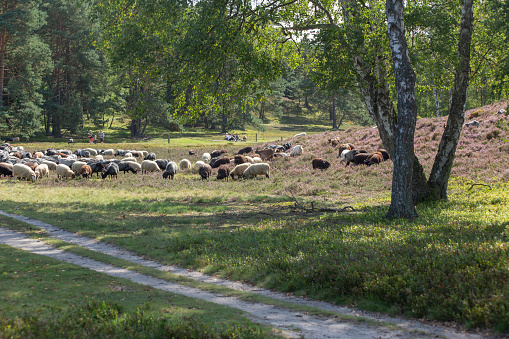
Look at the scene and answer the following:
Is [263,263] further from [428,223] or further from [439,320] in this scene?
Result: [428,223]

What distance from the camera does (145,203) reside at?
20.1m

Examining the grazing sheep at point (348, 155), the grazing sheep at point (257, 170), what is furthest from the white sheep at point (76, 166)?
the grazing sheep at point (348, 155)

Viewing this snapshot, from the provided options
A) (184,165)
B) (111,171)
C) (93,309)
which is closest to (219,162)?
(184,165)

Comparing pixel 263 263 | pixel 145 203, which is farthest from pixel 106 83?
pixel 263 263

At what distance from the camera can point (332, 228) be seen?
40.8 ft

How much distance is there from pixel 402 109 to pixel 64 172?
2692 cm

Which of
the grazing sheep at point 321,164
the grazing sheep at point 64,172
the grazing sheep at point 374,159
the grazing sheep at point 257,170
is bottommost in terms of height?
the grazing sheep at point 64,172

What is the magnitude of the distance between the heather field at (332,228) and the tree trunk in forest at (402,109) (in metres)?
0.84

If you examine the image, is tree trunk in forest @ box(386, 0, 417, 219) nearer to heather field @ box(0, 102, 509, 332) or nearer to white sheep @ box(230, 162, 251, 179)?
heather field @ box(0, 102, 509, 332)

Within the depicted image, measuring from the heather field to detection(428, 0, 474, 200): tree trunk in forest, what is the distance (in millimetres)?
1064

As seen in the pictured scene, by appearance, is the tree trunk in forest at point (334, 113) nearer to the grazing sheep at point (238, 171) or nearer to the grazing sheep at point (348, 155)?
the grazing sheep at point (348, 155)

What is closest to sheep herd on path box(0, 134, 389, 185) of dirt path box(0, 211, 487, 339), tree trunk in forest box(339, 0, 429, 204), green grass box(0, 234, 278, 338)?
tree trunk in forest box(339, 0, 429, 204)

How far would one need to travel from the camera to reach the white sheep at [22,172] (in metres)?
29.7

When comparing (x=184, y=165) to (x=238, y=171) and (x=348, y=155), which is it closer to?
(x=238, y=171)
